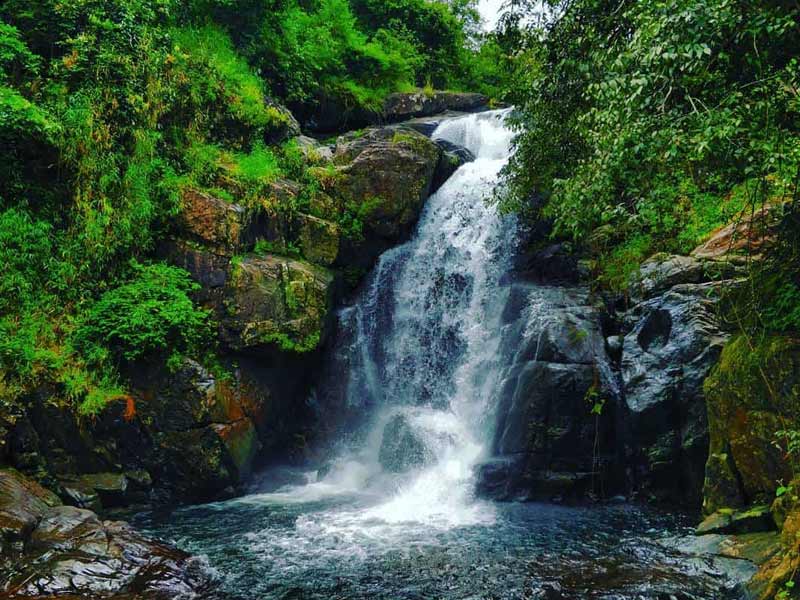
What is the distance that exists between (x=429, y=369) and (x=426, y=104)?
12663mm

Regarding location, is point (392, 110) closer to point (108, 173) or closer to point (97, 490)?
point (108, 173)

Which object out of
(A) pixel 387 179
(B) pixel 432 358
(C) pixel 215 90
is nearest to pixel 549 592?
(B) pixel 432 358

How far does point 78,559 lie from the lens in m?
6.99

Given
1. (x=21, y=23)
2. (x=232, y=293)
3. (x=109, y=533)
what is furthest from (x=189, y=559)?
(x=21, y=23)

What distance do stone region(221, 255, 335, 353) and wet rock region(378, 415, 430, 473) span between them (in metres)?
2.58

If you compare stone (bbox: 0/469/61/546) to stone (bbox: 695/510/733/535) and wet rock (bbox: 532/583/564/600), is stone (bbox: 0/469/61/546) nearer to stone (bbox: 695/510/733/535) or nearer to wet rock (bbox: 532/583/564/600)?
wet rock (bbox: 532/583/564/600)

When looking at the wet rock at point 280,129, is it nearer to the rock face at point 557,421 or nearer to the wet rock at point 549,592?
the rock face at point 557,421

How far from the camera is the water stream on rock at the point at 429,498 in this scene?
24.2 ft

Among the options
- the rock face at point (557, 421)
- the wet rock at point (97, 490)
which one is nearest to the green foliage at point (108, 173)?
the wet rock at point (97, 490)

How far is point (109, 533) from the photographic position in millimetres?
7719

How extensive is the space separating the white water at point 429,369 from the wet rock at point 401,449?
9 centimetres

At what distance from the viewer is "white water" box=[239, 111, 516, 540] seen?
10688 mm

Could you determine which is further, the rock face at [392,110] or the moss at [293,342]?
A: the rock face at [392,110]

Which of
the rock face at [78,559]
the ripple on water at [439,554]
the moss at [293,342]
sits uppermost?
the moss at [293,342]
